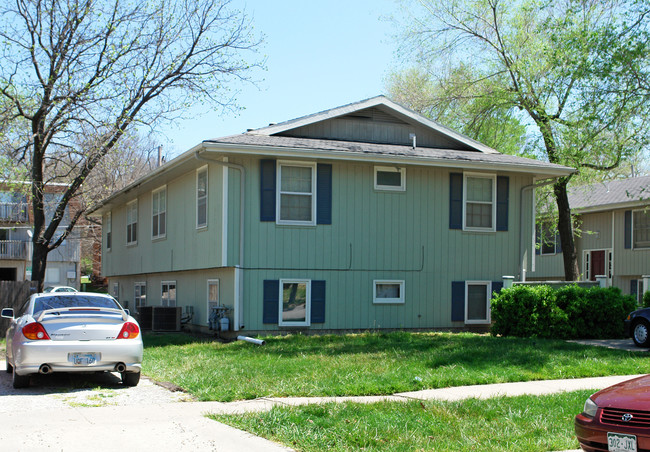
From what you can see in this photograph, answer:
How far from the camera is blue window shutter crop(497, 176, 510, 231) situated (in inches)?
794

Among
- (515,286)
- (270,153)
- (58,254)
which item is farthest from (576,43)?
(58,254)

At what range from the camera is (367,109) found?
20453mm

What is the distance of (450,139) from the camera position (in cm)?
2100

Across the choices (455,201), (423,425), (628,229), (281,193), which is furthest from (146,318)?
(628,229)

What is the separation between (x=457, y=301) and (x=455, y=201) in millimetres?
2708

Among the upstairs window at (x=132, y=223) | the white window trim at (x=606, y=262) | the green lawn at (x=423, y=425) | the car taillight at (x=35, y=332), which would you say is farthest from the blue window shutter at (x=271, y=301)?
the white window trim at (x=606, y=262)

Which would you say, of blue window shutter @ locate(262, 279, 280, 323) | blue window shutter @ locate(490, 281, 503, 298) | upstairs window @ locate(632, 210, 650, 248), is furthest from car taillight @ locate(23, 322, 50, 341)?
upstairs window @ locate(632, 210, 650, 248)

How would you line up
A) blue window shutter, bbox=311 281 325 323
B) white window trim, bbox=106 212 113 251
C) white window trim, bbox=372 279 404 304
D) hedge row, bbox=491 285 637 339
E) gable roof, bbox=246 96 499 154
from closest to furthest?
hedge row, bbox=491 285 637 339 < blue window shutter, bbox=311 281 325 323 < white window trim, bbox=372 279 404 304 < gable roof, bbox=246 96 499 154 < white window trim, bbox=106 212 113 251

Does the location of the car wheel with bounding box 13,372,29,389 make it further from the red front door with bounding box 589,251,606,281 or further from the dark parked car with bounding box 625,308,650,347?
the red front door with bounding box 589,251,606,281

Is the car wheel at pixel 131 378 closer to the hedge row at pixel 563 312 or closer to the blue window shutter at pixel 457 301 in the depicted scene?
the hedge row at pixel 563 312

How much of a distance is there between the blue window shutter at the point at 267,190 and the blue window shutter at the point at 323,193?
119 cm

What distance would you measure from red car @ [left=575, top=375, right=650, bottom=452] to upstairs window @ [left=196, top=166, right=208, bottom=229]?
1360 cm

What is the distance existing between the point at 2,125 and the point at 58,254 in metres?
32.2

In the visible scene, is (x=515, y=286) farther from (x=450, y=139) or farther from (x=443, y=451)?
(x=443, y=451)
